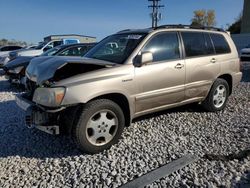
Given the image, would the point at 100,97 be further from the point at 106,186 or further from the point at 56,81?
the point at 106,186

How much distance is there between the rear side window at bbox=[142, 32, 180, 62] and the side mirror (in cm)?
28

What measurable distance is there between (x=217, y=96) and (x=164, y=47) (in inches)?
75.4

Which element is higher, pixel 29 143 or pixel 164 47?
pixel 164 47

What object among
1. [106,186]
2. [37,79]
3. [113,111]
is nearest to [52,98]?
[37,79]

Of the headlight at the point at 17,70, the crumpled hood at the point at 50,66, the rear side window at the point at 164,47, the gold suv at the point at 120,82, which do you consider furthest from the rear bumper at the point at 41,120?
the headlight at the point at 17,70

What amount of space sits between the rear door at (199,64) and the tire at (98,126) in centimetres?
167

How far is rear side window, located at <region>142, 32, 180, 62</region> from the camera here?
4.62 meters

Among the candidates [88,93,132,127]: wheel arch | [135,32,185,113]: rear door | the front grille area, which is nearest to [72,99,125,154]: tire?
[88,93,132,127]: wheel arch

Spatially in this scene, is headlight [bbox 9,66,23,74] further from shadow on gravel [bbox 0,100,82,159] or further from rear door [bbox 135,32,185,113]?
rear door [bbox 135,32,185,113]

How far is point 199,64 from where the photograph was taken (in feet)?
17.3

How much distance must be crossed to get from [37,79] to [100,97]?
3.12ft

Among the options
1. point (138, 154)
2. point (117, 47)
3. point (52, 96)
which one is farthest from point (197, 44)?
point (52, 96)

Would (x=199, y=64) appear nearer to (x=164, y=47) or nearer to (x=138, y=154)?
(x=164, y=47)

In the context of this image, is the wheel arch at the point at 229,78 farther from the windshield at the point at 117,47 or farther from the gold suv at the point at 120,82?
the windshield at the point at 117,47
